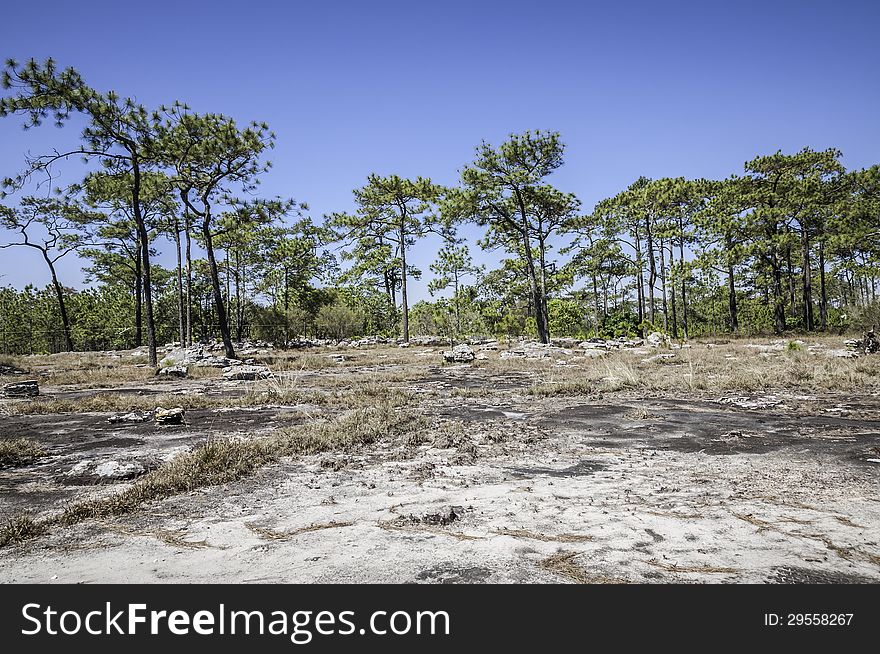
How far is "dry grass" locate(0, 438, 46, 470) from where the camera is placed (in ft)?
15.7

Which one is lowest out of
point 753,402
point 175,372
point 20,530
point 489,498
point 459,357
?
point 753,402

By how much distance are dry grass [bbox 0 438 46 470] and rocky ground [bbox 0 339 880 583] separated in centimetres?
11

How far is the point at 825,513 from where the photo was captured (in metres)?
3.11

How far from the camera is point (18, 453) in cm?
497

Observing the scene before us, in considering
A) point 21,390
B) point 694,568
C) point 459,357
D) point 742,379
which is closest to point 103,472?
point 694,568

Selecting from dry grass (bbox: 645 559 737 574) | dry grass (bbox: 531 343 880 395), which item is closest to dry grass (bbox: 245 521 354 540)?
dry grass (bbox: 645 559 737 574)

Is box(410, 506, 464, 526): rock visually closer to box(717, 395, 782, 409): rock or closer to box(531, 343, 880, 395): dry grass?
box(717, 395, 782, 409): rock

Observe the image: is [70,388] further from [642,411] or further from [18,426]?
[642,411]

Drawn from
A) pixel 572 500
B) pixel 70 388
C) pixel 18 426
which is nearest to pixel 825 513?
pixel 572 500

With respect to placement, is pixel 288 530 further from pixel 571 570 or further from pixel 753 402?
pixel 753 402

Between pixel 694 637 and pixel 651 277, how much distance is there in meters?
36.2

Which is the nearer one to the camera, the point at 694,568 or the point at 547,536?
the point at 694,568

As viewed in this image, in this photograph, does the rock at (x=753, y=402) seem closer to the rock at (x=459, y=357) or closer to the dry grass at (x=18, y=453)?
the dry grass at (x=18, y=453)

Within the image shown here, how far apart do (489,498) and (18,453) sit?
5096 millimetres
